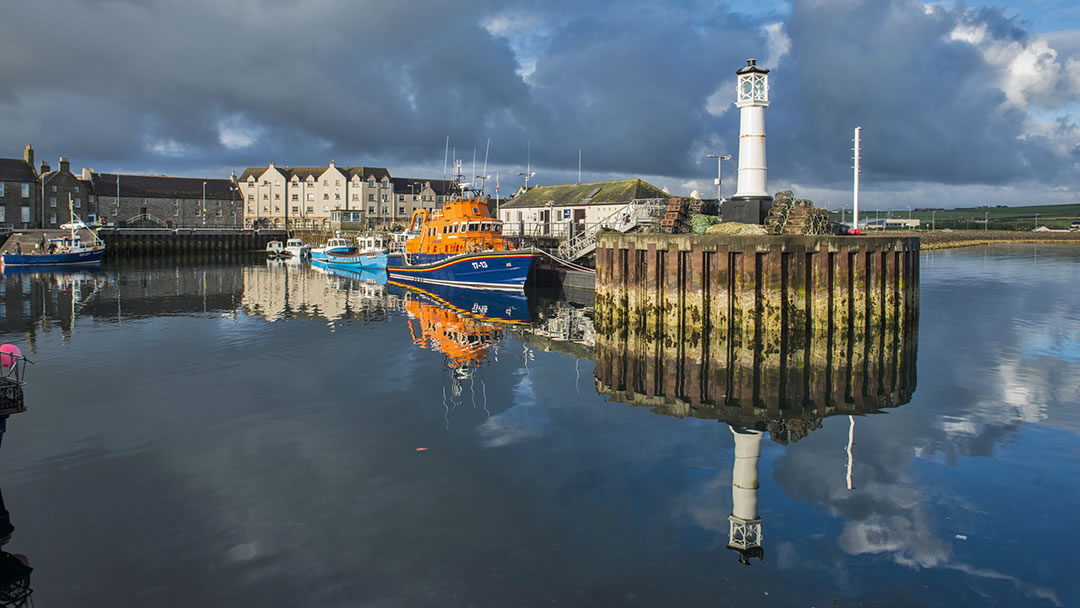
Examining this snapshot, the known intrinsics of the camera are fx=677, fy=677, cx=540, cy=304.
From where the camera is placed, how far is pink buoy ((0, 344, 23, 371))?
8336mm

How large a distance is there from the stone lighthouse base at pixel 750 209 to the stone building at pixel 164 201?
82.7m

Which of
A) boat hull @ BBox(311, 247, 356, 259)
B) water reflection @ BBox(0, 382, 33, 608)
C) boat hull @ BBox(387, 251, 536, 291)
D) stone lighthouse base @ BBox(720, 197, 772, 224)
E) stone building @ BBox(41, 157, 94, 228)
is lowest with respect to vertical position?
water reflection @ BBox(0, 382, 33, 608)

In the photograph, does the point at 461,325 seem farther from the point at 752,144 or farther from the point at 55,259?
the point at 55,259

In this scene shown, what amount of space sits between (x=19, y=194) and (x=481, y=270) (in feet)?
215

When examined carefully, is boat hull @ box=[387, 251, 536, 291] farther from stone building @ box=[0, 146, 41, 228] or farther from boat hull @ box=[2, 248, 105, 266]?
stone building @ box=[0, 146, 41, 228]

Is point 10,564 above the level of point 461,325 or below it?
below

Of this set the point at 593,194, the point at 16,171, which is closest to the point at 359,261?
the point at 593,194

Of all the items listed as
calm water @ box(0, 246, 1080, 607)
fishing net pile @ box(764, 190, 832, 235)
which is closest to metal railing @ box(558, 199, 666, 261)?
fishing net pile @ box(764, 190, 832, 235)

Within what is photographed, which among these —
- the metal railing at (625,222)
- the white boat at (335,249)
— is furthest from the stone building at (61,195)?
the metal railing at (625,222)

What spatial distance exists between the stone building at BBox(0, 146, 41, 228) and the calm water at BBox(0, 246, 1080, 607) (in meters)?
70.2

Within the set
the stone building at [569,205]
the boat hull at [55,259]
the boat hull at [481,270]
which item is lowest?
the boat hull at [481,270]

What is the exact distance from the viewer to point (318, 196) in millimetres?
100812

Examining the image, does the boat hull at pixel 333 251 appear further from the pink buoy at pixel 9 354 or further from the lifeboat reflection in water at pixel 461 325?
the pink buoy at pixel 9 354

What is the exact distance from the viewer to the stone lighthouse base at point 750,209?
76.0ft
